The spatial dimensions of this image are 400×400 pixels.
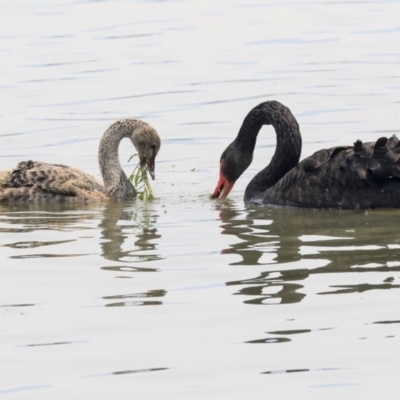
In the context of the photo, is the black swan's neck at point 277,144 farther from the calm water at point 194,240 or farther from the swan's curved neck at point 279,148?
the calm water at point 194,240

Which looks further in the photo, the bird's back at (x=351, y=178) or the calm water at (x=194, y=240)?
the bird's back at (x=351, y=178)

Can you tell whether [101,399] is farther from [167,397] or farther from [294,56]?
[294,56]

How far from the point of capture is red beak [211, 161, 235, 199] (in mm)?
11344

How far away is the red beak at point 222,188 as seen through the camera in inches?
447

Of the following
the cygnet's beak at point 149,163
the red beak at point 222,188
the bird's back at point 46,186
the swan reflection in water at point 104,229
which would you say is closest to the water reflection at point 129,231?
the swan reflection in water at point 104,229

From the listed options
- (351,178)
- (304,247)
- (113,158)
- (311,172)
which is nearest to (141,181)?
(113,158)

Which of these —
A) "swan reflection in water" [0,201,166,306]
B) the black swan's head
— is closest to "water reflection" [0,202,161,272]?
"swan reflection in water" [0,201,166,306]

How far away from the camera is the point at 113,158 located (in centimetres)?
1188

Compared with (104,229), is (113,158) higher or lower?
higher

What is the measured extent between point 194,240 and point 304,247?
0.79 metres

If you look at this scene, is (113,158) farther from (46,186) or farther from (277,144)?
(277,144)

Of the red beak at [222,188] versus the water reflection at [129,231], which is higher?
the red beak at [222,188]

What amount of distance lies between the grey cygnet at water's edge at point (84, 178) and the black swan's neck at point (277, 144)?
76 centimetres

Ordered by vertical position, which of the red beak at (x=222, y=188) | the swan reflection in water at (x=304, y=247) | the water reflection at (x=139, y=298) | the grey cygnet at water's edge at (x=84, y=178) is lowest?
the water reflection at (x=139, y=298)
